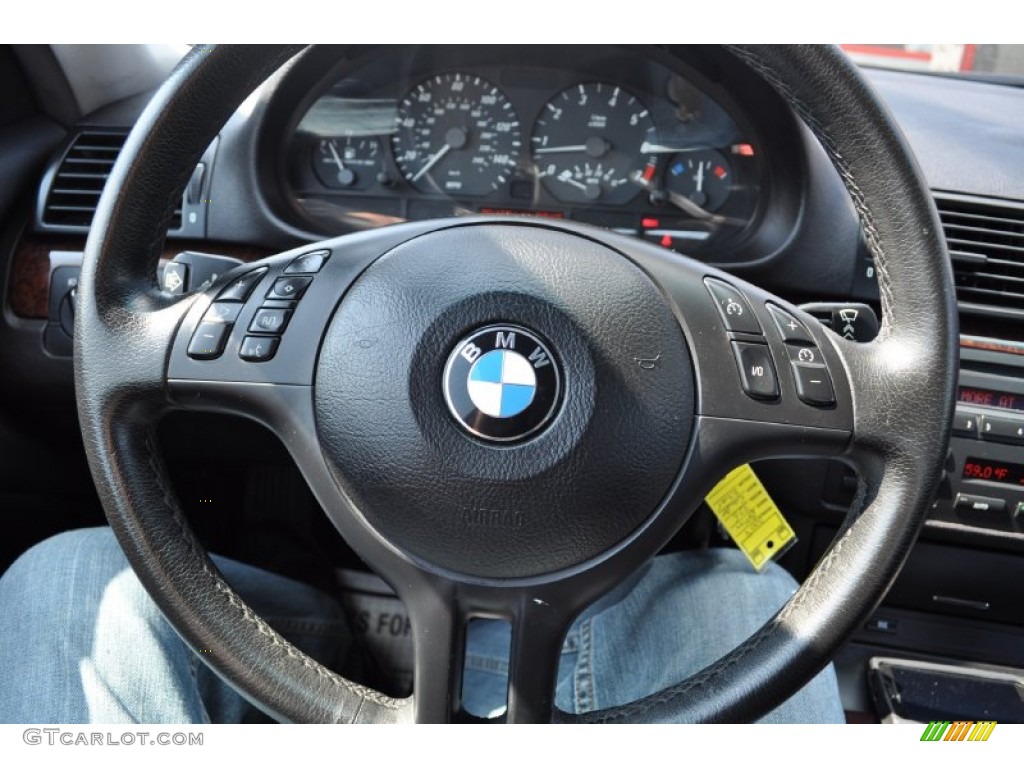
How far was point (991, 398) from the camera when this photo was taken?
4.57 feet

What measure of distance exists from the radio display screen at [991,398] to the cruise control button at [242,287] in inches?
39.3

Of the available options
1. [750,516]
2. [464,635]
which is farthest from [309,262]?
[750,516]

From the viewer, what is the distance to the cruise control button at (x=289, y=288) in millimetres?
906

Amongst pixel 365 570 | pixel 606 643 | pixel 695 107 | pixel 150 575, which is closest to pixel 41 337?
pixel 365 570

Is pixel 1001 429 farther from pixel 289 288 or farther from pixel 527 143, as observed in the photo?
pixel 289 288

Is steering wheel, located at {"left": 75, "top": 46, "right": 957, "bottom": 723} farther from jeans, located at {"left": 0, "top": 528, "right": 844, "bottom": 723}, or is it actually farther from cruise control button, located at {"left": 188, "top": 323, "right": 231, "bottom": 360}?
jeans, located at {"left": 0, "top": 528, "right": 844, "bottom": 723}

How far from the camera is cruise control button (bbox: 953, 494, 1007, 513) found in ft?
4.48

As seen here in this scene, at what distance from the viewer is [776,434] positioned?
33.9 inches

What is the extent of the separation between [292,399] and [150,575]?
19 centimetres

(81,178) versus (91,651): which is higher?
(81,178)

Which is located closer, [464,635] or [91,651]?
[464,635]

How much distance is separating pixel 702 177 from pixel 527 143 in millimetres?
306
